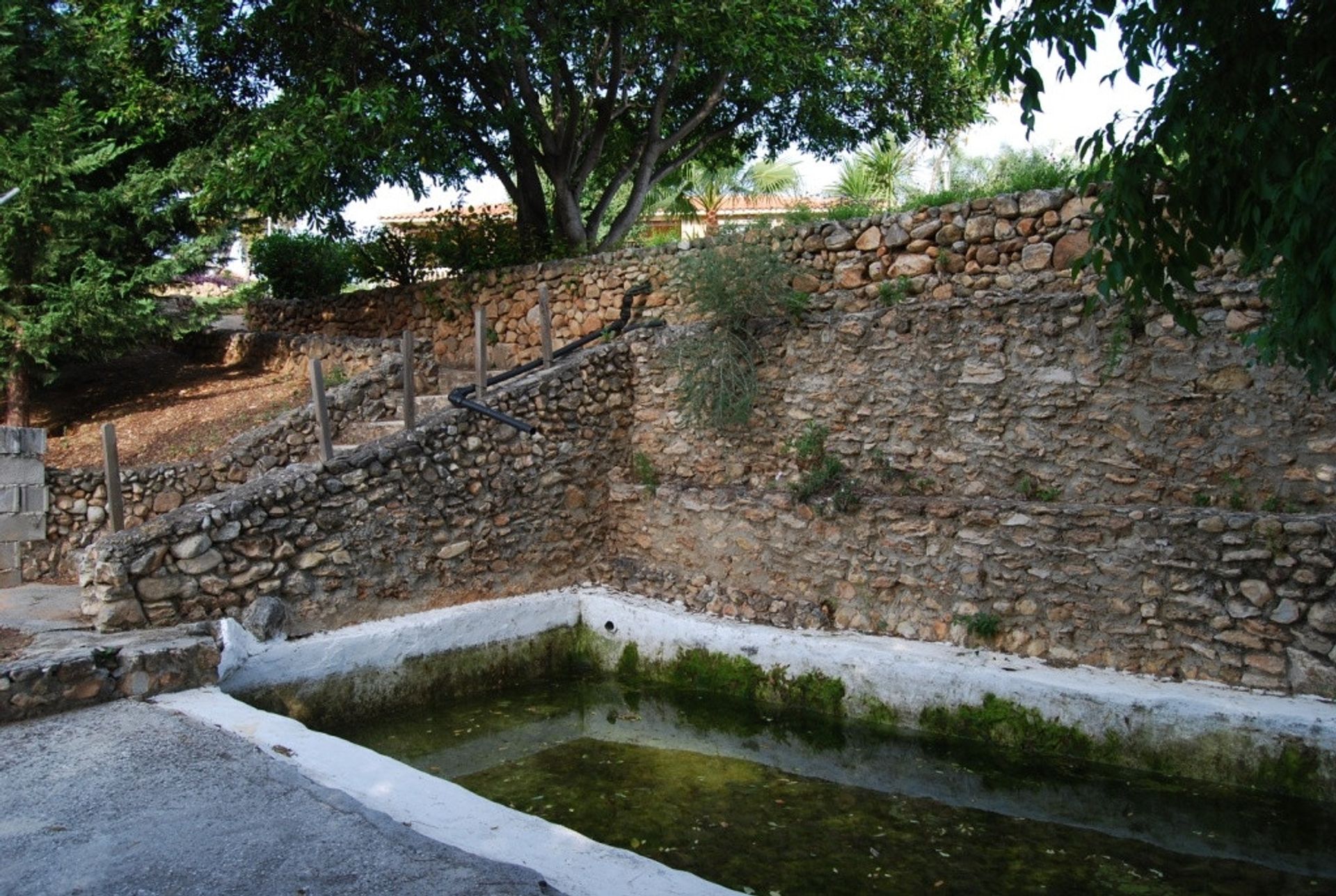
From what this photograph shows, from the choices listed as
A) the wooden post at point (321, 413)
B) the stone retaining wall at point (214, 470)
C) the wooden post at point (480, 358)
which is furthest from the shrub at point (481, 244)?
the wooden post at point (321, 413)

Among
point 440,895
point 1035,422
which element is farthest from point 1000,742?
point 440,895

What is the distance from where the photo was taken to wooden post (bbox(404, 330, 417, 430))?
9.09m

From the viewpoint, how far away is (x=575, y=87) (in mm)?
13211

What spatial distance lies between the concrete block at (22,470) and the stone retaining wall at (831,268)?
4984 mm

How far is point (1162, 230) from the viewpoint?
12.6 ft

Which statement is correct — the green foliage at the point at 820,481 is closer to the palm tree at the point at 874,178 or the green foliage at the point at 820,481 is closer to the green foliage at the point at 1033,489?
the green foliage at the point at 1033,489

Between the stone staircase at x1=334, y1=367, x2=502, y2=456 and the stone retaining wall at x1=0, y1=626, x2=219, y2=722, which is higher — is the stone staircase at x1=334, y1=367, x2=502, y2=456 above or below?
above

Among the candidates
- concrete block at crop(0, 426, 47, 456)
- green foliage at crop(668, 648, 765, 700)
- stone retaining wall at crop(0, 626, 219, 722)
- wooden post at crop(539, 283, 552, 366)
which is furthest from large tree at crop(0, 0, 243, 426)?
green foliage at crop(668, 648, 765, 700)

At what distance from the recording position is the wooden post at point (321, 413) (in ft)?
27.8

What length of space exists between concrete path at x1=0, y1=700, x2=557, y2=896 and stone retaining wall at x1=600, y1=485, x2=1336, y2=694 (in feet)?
14.4

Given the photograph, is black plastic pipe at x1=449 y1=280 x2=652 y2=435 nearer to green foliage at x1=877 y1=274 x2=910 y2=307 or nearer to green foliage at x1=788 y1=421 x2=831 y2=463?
green foliage at x1=788 y1=421 x2=831 y2=463

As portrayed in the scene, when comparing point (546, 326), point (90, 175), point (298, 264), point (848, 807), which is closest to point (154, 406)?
point (90, 175)

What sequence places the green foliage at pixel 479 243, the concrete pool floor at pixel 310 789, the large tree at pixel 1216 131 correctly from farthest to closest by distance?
1. the green foliage at pixel 479 243
2. the concrete pool floor at pixel 310 789
3. the large tree at pixel 1216 131

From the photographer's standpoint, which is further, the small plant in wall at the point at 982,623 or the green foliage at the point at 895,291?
the green foliage at the point at 895,291
